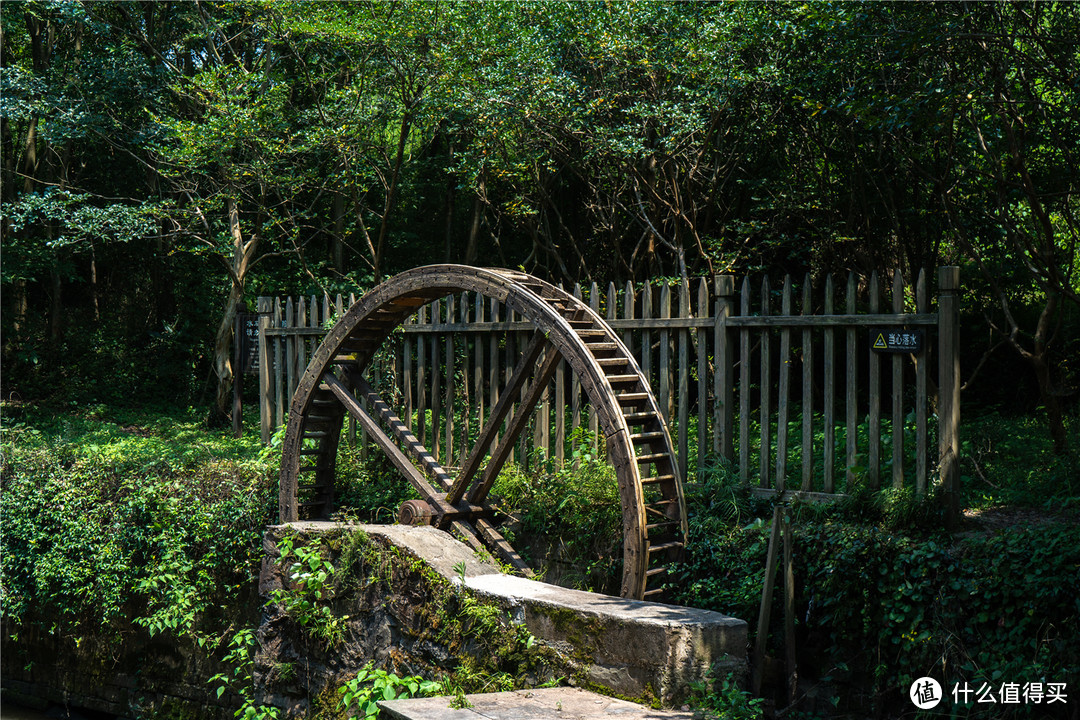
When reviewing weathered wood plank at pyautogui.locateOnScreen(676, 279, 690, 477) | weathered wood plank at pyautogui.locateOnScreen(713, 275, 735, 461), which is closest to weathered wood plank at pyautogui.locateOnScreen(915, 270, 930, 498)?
weathered wood plank at pyautogui.locateOnScreen(713, 275, 735, 461)

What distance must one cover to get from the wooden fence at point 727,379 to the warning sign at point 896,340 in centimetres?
5

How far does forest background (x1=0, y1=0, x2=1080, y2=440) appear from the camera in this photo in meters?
7.16

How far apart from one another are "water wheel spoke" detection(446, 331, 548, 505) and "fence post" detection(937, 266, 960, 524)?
9.31ft

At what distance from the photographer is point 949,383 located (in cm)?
566

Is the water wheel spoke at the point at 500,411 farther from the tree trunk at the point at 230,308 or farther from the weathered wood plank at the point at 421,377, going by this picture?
the tree trunk at the point at 230,308

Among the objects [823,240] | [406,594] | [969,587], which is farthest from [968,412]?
[406,594]

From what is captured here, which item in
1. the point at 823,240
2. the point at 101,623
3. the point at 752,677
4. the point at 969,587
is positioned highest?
the point at 823,240

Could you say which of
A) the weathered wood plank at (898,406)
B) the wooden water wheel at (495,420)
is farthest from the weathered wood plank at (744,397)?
the weathered wood plank at (898,406)

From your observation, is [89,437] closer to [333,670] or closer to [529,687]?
[333,670]

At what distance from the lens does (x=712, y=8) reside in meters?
9.30

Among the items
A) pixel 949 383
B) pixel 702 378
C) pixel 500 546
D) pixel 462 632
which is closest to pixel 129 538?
pixel 500 546

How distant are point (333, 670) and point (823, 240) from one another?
23.9ft

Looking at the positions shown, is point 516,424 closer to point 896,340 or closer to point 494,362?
point 494,362

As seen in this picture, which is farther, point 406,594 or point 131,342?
point 131,342
